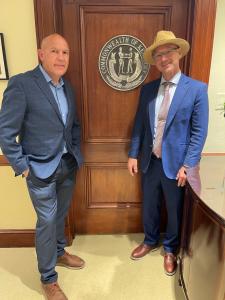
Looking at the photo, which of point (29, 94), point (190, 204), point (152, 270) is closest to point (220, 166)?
point (190, 204)

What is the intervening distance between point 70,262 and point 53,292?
31cm

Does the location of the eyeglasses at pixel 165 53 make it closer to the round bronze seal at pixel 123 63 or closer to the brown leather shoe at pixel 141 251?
the round bronze seal at pixel 123 63

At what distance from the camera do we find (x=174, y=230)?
2008mm

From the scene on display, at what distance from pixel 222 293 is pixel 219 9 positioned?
1.82 m

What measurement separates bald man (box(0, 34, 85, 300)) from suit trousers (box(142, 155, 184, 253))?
0.55 m

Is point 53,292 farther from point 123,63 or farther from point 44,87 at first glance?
point 123,63

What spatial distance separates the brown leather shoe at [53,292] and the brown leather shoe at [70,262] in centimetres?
26

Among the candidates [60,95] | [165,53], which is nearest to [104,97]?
[60,95]

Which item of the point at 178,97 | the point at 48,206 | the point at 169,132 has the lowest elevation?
the point at 48,206

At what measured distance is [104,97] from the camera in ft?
6.91

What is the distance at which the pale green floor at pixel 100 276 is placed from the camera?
6.02 feet

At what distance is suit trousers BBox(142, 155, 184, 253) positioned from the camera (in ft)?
6.28

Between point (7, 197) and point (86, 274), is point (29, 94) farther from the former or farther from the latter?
point (86, 274)

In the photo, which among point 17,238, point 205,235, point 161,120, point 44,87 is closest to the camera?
point 205,235
